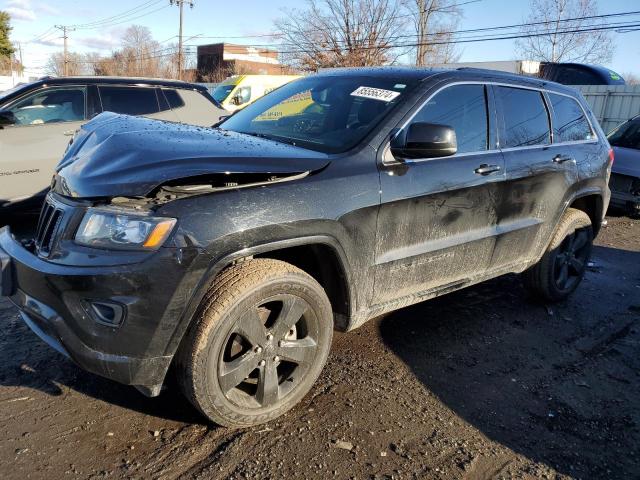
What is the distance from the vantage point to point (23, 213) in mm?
6008

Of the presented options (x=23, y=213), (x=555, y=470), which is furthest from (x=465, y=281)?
(x=23, y=213)

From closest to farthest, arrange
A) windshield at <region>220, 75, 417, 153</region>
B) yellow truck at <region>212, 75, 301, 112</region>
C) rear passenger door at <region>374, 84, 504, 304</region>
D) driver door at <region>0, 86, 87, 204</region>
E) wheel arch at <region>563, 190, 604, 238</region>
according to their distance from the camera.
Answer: rear passenger door at <region>374, 84, 504, 304</region> < windshield at <region>220, 75, 417, 153</region> < wheel arch at <region>563, 190, 604, 238</region> < driver door at <region>0, 86, 87, 204</region> < yellow truck at <region>212, 75, 301, 112</region>

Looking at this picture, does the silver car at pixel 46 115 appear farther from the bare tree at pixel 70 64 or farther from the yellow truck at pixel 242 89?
the bare tree at pixel 70 64

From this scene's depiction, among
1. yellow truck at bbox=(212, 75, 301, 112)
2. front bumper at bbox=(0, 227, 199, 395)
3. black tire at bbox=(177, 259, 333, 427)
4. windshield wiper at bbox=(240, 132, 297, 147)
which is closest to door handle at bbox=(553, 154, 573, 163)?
windshield wiper at bbox=(240, 132, 297, 147)

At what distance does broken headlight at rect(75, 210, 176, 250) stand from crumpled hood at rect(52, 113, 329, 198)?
0.11 meters

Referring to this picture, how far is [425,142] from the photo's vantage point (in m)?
2.91

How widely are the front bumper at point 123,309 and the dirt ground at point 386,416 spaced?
0.48 metres

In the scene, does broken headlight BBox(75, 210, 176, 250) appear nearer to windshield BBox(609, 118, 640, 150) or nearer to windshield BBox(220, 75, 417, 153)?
windshield BBox(220, 75, 417, 153)

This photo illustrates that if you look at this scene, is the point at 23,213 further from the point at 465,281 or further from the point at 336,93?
the point at 465,281

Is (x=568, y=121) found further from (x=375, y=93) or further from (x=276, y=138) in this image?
(x=276, y=138)

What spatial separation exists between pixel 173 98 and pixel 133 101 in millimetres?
540

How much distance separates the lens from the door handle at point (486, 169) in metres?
3.47

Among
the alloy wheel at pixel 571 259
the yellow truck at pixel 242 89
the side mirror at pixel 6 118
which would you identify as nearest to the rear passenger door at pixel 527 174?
the alloy wheel at pixel 571 259

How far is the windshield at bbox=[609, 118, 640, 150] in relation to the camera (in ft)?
28.5
